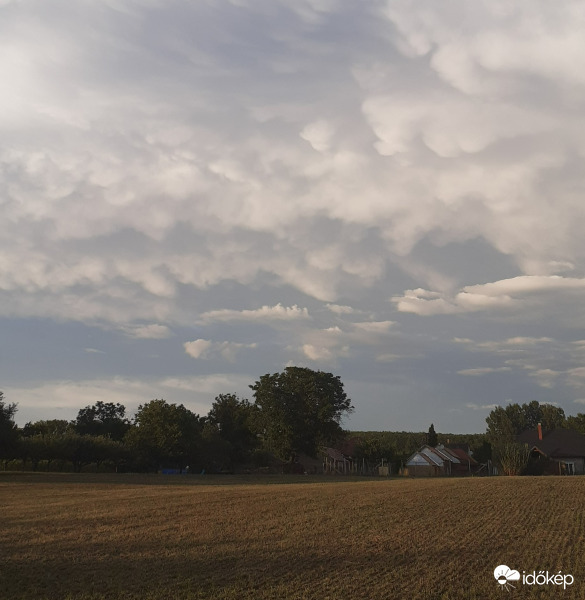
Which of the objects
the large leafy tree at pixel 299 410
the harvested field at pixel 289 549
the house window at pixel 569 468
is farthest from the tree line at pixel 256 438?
the harvested field at pixel 289 549

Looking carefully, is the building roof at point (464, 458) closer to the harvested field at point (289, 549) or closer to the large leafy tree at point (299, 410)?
the large leafy tree at point (299, 410)

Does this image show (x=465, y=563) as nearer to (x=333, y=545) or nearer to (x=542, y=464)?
(x=333, y=545)

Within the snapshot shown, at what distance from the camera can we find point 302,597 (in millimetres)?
14812

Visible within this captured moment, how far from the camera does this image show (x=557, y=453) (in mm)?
98812

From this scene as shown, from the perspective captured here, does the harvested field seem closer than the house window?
Yes

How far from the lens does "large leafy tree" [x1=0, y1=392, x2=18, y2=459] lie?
240 feet

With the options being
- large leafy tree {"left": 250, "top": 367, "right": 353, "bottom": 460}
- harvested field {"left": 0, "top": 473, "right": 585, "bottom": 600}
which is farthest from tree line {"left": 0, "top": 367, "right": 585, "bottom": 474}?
harvested field {"left": 0, "top": 473, "right": 585, "bottom": 600}

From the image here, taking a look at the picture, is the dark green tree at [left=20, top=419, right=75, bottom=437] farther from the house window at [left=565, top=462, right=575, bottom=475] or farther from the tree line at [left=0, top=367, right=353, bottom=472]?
the house window at [left=565, top=462, right=575, bottom=475]

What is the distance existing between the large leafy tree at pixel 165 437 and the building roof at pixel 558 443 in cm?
5055

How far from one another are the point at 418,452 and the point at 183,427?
38.2 m

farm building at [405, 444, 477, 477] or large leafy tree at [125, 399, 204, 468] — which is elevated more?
large leafy tree at [125, 399, 204, 468]

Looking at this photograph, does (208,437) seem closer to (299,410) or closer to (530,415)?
(299,410)

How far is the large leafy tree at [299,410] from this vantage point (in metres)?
100

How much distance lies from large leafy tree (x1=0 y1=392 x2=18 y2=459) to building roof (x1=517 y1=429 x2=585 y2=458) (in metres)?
71.4
